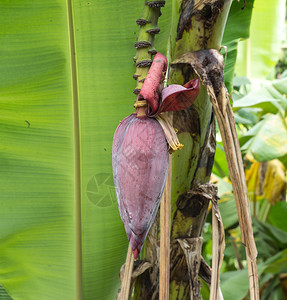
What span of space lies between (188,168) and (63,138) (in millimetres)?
230

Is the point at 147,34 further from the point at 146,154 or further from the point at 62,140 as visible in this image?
the point at 62,140

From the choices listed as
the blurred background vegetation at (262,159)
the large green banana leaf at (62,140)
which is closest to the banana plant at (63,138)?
the large green banana leaf at (62,140)

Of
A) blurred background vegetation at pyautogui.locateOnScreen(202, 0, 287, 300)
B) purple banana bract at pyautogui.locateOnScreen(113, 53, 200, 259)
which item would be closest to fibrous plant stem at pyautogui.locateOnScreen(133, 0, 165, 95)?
purple banana bract at pyautogui.locateOnScreen(113, 53, 200, 259)

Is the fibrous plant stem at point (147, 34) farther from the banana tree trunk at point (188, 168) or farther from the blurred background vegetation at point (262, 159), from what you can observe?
the blurred background vegetation at point (262, 159)

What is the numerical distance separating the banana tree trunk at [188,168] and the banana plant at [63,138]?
0.13 metres

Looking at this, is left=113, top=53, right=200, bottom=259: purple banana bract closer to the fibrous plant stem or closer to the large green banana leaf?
the fibrous plant stem

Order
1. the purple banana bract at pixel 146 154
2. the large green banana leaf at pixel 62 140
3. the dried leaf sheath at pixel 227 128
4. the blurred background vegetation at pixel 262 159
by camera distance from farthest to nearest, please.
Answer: the blurred background vegetation at pixel 262 159 → the large green banana leaf at pixel 62 140 → the dried leaf sheath at pixel 227 128 → the purple banana bract at pixel 146 154

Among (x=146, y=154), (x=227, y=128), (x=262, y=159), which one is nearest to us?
(x=146, y=154)

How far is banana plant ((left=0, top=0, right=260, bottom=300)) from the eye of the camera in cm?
53

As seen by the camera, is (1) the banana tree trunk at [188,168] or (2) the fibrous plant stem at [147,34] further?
(1) the banana tree trunk at [188,168]

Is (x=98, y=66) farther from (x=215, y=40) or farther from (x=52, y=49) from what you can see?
(x=215, y=40)

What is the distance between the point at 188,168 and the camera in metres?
0.45

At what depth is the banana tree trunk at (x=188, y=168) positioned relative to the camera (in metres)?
0.39

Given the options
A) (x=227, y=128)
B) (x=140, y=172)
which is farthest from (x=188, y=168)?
(x=140, y=172)
